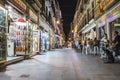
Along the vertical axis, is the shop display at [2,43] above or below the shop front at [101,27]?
below

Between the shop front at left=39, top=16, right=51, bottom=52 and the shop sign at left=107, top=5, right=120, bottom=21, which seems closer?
the shop sign at left=107, top=5, right=120, bottom=21

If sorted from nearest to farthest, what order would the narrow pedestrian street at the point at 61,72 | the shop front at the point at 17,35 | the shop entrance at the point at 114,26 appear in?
1. the narrow pedestrian street at the point at 61,72
2. the shop front at the point at 17,35
3. the shop entrance at the point at 114,26

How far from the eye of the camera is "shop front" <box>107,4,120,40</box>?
18.2 meters

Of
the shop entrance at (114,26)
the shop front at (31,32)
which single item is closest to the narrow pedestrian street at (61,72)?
the shop entrance at (114,26)

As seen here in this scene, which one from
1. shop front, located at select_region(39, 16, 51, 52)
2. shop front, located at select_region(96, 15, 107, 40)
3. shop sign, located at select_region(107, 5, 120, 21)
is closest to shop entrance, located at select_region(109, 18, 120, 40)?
shop sign, located at select_region(107, 5, 120, 21)

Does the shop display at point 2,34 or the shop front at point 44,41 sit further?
the shop front at point 44,41

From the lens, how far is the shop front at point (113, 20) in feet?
59.8

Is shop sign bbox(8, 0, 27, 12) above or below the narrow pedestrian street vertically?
above

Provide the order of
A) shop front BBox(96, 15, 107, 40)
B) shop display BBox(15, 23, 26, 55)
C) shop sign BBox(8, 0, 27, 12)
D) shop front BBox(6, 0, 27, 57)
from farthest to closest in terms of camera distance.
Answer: shop front BBox(96, 15, 107, 40) → shop display BBox(15, 23, 26, 55) → shop front BBox(6, 0, 27, 57) → shop sign BBox(8, 0, 27, 12)

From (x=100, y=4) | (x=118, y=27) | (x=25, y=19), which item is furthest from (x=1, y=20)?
(x=100, y=4)

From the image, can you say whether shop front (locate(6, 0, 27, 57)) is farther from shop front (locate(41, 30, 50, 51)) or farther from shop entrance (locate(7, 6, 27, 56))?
shop front (locate(41, 30, 50, 51))

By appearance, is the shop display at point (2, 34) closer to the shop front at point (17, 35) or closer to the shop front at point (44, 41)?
the shop front at point (17, 35)

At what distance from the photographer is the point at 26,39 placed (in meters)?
19.1

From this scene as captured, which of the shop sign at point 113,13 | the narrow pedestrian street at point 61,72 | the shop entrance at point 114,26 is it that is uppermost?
the shop sign at point 113,13
